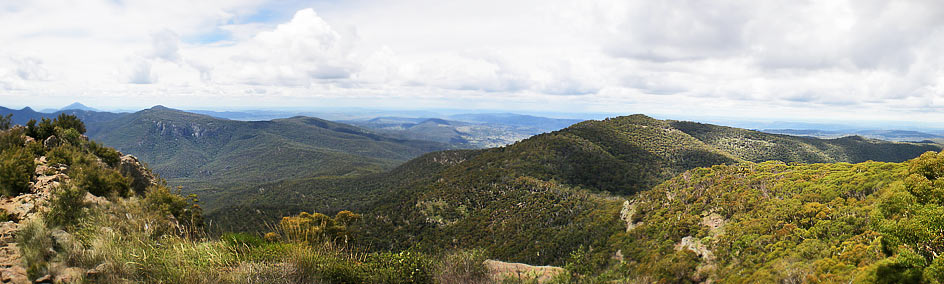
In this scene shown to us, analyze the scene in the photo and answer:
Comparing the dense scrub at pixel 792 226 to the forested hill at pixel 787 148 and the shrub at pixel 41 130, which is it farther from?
the forested hill at pixel 787 148

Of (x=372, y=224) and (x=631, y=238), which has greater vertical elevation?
(x=631, y=238)

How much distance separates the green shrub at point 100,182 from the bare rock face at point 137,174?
2.49m

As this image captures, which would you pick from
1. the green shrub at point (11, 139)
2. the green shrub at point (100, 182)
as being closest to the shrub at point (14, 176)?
the green shrub at point (100, 182)

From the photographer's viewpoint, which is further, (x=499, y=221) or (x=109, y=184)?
(x=499, y=221)

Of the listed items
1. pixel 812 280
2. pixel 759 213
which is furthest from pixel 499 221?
pixel 812 280

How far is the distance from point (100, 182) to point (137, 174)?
16.4 feet

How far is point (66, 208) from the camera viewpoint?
292 inches

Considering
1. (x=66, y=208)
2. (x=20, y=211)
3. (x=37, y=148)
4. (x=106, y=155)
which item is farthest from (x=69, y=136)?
(x=66, y=208)

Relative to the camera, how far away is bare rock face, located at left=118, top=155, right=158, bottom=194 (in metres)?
14.1

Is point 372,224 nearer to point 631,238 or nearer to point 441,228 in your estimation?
point 441,228

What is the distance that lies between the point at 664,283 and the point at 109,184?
2380cm

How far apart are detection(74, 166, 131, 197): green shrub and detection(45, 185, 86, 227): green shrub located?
8.06 ft

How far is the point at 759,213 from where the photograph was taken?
24.5m

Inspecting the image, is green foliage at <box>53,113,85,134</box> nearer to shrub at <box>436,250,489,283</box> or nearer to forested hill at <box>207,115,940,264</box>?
shrub at <box>436,250,489,283</box>
